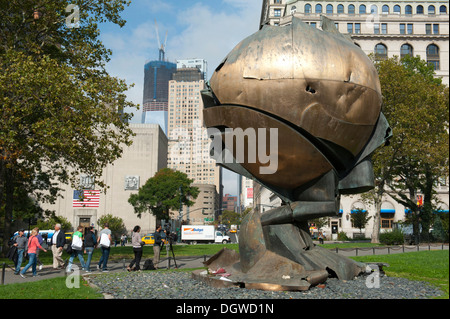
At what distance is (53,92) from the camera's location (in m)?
16.6

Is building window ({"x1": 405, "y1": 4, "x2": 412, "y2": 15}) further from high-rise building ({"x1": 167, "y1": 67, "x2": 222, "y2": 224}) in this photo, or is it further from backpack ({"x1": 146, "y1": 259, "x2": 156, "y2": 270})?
high-rise building ({"x1": 167, "y1": 67, "x2": 222, "y2": 224})

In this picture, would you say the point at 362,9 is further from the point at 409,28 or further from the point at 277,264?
the point at 277,264

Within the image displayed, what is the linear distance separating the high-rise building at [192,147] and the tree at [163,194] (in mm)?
66402

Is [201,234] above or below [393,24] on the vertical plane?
below

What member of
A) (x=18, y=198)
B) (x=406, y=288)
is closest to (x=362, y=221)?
(x=18, y=198)

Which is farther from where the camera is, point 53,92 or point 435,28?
point 435,28

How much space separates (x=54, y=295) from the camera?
8.38 m

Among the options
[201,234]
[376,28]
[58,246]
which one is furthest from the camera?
[376,28]

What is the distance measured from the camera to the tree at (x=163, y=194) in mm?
59219

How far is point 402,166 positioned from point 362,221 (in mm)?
14634

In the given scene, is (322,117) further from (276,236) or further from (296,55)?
(276,236)

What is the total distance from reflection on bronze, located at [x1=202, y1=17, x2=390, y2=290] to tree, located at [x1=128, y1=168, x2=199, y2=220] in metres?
48.8

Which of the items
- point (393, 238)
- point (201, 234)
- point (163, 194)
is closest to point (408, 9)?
point (393, 238)

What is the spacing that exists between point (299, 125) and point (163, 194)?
171ft
